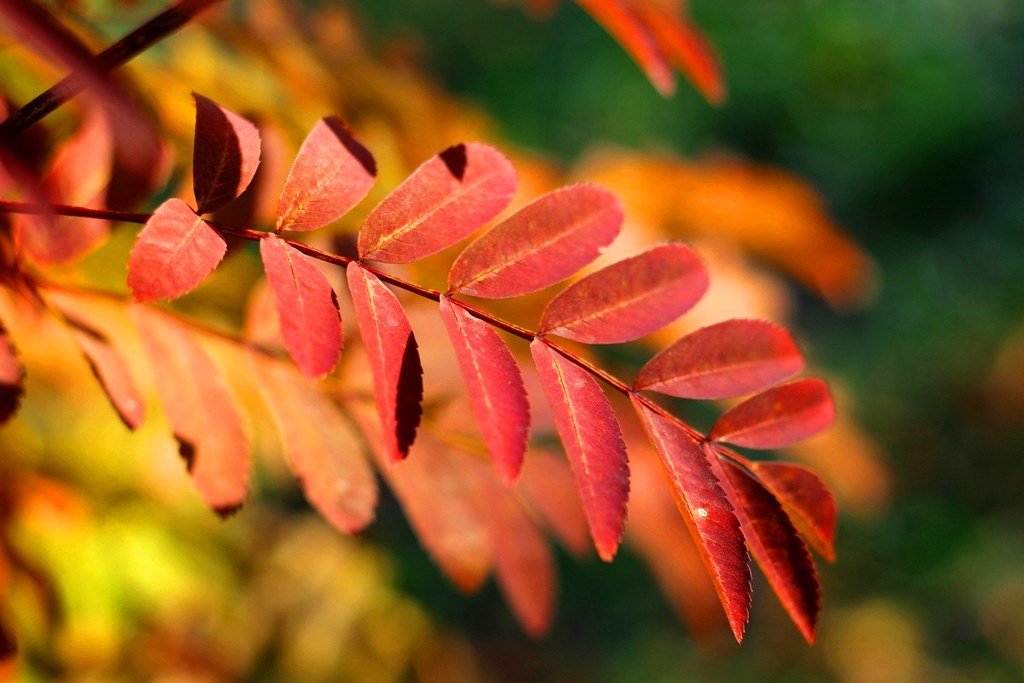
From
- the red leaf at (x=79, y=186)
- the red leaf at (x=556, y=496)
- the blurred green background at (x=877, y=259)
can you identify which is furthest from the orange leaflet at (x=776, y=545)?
the blurred green background at (x=877, y=259)

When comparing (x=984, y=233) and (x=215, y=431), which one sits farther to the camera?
(x=984, y=233)

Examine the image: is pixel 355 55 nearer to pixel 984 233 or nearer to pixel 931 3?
pixel 984 233

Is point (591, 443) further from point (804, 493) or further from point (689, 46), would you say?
point (689, 46)

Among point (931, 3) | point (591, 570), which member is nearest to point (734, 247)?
point (591, 570)

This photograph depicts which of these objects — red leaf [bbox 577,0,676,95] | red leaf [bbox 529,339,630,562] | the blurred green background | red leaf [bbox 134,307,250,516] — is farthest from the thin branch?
the blurred green background

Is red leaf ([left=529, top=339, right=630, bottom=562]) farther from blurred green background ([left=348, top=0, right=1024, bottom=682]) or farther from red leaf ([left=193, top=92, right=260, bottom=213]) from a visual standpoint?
blurred green background ([left=348, top=0, right=1024, bottom=682])

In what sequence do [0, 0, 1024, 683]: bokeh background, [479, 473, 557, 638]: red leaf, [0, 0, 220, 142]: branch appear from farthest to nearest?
[0, 0, 1024, 683]: bokeh background, [479, 473, 557, 638]: red leaf, [0, 0, 220, 142]: branch
